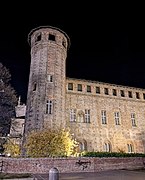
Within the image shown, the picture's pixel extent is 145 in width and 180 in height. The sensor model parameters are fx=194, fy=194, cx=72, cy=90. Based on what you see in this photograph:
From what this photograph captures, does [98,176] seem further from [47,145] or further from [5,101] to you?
[5,101]

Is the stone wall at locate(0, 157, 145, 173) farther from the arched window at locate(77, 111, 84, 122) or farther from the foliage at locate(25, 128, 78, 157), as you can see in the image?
the arched window at locate(77, 111, 84, 122)

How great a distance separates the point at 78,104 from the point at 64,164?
1276 cm

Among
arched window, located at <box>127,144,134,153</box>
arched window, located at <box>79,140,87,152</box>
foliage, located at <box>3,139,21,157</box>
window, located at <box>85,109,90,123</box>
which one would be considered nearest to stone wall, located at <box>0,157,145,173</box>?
arched window, located at <box>79,140,87,152</box>

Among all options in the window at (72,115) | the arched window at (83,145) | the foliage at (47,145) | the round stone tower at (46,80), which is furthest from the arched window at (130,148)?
the foliage at (47,145)

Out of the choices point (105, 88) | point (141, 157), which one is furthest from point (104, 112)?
point (141, 157)

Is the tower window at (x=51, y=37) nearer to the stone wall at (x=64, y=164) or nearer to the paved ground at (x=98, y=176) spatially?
the stone wall at (x=64, y=164)

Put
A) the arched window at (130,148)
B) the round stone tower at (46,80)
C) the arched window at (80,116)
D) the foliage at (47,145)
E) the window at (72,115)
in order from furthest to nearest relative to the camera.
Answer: the arched window at (130,148) → the arched window at (80,116) → the window at (72,115) → the round stone tower at (46,80) → the foliage at (47,145)

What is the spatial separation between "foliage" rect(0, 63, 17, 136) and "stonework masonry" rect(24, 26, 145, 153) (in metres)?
3.57

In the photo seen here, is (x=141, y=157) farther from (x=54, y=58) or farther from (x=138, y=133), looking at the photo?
(x=54, y=58)

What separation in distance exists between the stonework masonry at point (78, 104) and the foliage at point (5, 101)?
3572mm

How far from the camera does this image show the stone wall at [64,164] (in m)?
15.5

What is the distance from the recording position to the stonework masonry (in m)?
24.7

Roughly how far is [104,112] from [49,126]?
10.2 meters

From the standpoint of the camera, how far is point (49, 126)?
76.1 ft
